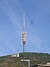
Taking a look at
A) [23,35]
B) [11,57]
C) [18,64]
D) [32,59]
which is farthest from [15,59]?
[23,35]

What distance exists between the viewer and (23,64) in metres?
39.4

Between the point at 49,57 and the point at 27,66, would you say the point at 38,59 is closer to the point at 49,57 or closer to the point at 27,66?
the point at 49,57

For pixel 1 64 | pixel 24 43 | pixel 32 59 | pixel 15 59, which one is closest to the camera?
pixel 24 43

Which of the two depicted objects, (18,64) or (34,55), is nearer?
(18,64)

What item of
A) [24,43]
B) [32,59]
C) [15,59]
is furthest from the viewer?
[32,59]

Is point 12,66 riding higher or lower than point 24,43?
lower

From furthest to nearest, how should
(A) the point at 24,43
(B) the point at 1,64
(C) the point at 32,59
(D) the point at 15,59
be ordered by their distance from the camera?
(C) the point at 32,59 → (D) the point at 15,59 → (B) the point at 1,64 → (A) the point at 24,43

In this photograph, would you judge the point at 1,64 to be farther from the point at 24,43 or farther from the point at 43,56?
the point at 43,56

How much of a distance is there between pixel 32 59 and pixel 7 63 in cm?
1925

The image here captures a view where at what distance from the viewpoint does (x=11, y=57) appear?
4938 cm

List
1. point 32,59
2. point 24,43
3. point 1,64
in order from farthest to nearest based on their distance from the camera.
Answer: point 32,59 < point 1,64 < point 24,43

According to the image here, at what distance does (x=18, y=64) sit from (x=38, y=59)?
20004 mm

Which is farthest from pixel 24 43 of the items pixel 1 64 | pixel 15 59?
pixel 15 59

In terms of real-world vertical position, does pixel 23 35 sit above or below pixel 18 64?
above
